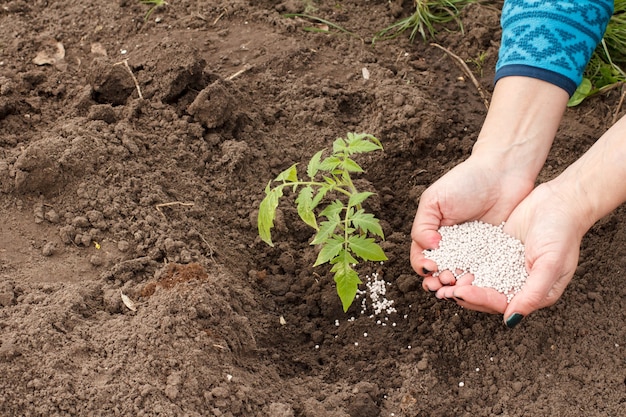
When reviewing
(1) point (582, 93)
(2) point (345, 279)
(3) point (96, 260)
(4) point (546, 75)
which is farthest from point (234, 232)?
(1) point (582, 93)

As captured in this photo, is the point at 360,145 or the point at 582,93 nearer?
the point at 360,145

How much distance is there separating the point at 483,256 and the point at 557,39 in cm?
94

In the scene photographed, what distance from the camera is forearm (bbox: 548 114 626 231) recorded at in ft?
8.63

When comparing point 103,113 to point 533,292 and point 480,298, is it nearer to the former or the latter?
point 480,298

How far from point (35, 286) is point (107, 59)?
1.46m

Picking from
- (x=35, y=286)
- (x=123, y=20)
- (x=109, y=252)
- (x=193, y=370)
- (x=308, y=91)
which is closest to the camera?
(x=193, y=370)

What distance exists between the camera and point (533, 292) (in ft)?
8.04

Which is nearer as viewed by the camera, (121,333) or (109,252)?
(121,333)

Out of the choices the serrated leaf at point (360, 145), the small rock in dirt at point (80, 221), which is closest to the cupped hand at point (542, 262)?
the serrated leaf at point (360, 145)

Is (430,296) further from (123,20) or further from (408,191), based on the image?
(123,20)

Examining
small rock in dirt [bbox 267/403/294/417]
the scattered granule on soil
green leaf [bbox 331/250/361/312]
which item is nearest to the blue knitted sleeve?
the scattered granule on soil

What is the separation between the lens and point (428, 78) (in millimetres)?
3701

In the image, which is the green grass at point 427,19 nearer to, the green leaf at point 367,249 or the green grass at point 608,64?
the green grass at point 608,64

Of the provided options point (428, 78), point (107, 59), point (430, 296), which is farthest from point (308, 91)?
point (430, 296)
